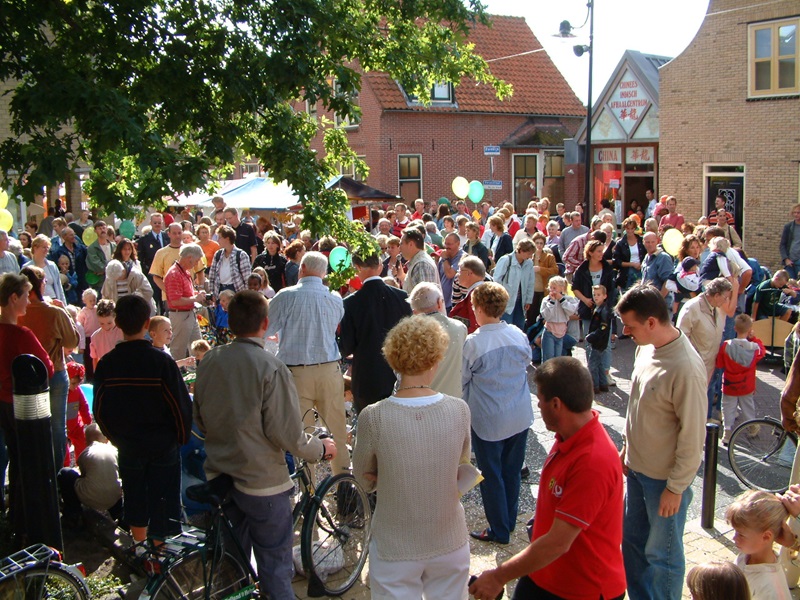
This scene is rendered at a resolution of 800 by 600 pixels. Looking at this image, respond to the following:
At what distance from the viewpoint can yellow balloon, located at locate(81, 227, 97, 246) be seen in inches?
580

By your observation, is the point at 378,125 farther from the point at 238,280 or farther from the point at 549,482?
the point at 549,482

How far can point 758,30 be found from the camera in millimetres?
19656

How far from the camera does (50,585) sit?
4.37 meters

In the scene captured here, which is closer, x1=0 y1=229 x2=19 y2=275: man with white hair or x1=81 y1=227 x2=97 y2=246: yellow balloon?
x1=0 y1=229 x2=19 y2=275: man with white hair

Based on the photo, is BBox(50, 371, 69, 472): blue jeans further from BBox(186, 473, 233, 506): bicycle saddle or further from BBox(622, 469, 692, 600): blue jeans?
BBox(622, 469, 692, 600): blue jeans

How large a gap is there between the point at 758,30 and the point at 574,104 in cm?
1308

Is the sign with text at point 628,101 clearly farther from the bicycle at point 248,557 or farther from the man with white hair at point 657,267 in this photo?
the bicycle at point 248,557

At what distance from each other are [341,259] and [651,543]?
4302mm

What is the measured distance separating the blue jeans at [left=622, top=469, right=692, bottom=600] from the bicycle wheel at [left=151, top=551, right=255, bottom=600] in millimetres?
2083

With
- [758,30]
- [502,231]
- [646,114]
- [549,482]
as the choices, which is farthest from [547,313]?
[646,114]

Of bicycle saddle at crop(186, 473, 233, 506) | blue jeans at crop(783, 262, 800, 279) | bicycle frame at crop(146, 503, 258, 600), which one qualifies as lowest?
bicycle frame at crop(146, 503, 258, 600)

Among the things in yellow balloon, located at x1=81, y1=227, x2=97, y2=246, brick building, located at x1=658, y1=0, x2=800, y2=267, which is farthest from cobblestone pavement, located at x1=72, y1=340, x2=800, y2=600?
brick building, located at x1=658, y1=0, x2=800, y2=267

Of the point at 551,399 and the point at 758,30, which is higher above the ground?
the point at 758,30

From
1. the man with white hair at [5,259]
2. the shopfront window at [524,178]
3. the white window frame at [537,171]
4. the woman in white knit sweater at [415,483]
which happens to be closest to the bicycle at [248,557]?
the woman in white knit sweater at [415,483]
